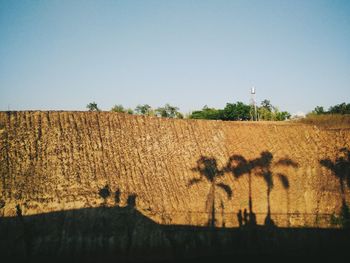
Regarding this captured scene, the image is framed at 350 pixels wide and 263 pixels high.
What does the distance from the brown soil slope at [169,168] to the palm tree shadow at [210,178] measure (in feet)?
0.24

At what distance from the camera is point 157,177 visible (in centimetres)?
2331

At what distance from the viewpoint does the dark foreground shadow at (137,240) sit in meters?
17.8

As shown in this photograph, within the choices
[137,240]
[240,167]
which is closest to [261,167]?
[240,167]

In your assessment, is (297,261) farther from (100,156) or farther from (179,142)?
(100,156)

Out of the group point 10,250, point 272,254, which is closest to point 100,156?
point 10,250

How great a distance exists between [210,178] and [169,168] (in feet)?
9.94

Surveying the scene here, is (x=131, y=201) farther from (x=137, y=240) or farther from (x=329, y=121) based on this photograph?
(x=329, y=121)

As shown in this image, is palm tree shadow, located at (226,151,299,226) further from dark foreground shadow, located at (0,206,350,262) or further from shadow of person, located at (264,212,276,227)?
dark foreground shadow, located at (0,206,350,262)

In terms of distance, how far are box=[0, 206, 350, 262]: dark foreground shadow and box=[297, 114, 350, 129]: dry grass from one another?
628 inches

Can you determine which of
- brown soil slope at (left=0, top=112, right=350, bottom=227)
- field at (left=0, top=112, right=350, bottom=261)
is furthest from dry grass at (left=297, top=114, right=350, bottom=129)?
brown soil slope at (left=0, top=112, right=350, bottom=227)

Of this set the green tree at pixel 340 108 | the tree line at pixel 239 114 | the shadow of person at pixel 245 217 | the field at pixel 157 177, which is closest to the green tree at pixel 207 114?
the tree line at pixel 239 114

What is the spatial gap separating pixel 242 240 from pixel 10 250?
Answer: 12914 millimetres

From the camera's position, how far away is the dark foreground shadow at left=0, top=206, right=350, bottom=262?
17844 mm

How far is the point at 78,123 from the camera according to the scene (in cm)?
2491
